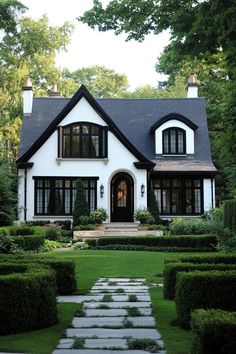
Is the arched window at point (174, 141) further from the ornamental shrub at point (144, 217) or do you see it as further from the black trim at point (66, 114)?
the ornamental shrub at point (144, 217)

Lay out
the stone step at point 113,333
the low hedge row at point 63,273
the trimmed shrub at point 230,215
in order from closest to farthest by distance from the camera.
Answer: the stone step at point 113,333 < the low hedge row at point 63,273 < the trimmed shrub at point 230,215

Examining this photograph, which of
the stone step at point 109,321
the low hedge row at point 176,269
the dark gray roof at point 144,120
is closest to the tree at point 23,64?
the dark gray roof at point 144,120

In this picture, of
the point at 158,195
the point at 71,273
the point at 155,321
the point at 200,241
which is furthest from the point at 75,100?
the point at 155,321

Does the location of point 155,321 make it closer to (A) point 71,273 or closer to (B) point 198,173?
(A) point 71,273

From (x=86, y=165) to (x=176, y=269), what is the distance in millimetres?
21267

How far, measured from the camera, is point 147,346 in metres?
6.52

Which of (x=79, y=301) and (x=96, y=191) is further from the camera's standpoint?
(x=96, y=191)

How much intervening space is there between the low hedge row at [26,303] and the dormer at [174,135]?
24.9 m

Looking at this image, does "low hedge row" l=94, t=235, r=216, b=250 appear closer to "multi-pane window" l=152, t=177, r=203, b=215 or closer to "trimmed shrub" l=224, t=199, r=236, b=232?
"trimmed shrub" l=224, t=199, r=236, b=232

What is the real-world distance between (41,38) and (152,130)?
54.4ft

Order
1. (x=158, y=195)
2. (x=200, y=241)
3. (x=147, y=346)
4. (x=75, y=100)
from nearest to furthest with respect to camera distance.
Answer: (x=147, y=346), (x=200, y=241), (x=75, y=100), (x=158, y=195)

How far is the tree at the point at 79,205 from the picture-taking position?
1139 inches

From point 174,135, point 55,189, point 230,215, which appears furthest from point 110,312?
point 174,135

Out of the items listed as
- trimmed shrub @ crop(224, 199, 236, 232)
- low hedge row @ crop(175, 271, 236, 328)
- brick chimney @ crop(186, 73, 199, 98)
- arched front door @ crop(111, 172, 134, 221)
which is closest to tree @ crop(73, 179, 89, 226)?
arched front door @ crop(111, 172, 134, 221)
